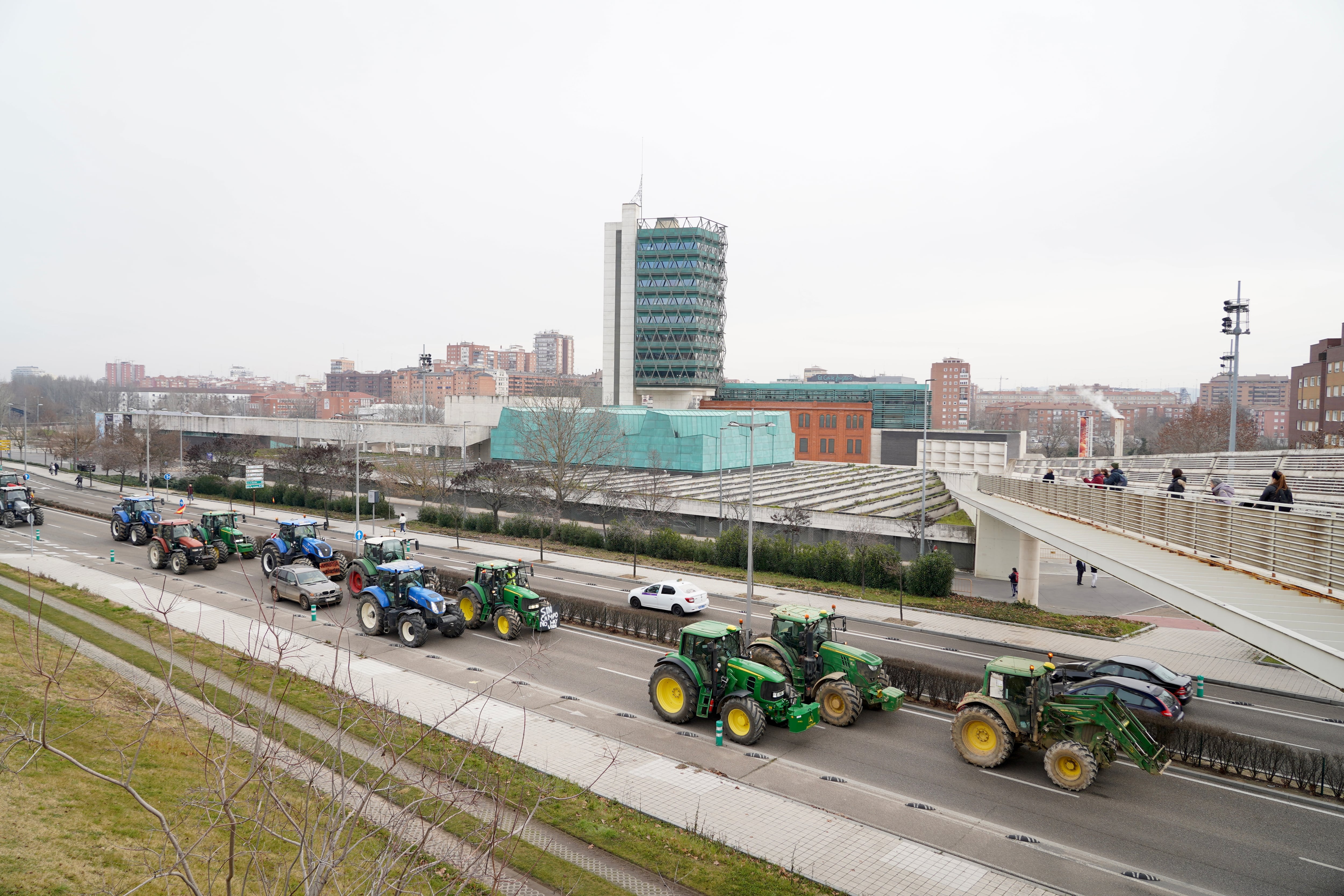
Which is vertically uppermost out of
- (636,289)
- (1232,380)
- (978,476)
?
(636,289)

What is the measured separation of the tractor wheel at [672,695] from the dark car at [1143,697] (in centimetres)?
837

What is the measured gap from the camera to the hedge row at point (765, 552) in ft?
97.1

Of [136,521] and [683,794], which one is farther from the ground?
[136,521]

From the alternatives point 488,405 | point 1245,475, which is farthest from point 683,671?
point 488,405

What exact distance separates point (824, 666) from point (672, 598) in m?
9.94

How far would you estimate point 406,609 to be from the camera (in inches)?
874

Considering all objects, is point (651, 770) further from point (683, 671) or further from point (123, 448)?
point (123, 448)

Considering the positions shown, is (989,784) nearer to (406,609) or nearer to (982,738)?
(982,738)

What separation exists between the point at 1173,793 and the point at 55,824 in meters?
17.4

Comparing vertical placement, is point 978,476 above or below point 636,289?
below

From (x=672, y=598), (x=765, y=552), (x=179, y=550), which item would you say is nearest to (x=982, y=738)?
(x=672, y=598)

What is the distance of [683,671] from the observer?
1619 centimetres

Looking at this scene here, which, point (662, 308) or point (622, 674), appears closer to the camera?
point (622, 674)

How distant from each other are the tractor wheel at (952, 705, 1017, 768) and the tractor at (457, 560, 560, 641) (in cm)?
1210
